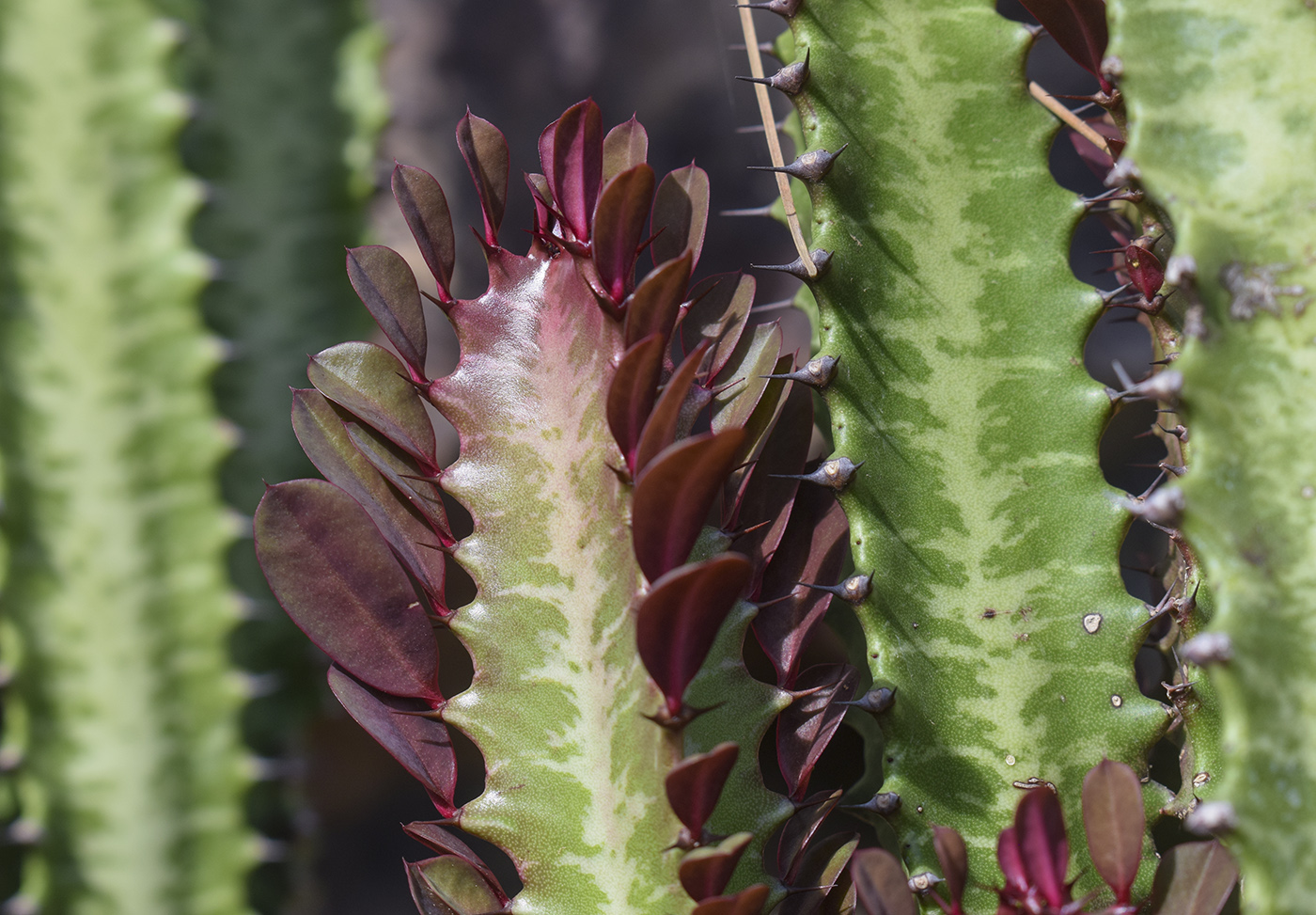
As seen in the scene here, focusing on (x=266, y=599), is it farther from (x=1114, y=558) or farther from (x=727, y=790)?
(x=1114, y=558)

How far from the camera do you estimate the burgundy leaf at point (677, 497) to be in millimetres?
383

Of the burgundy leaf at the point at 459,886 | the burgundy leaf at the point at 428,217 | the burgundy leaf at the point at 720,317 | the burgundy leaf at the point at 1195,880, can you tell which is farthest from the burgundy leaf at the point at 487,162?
the burgundy leaf at the point at 1195,880

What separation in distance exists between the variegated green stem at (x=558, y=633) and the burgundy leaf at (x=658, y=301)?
0.02 meters

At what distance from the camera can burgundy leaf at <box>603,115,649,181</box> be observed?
0.54m

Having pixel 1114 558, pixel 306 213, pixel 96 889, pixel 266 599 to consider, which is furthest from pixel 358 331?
pixel 1114 558

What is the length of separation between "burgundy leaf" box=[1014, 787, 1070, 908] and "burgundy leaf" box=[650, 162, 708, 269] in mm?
345

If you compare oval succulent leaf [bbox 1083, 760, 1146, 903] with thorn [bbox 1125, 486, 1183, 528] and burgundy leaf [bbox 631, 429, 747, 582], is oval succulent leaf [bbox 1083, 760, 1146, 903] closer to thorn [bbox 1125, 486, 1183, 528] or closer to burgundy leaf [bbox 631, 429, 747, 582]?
thorn [bbox 1125, 486, 1183, 528]

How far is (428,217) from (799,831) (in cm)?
→ 41

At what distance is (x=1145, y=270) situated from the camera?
54 centimetres

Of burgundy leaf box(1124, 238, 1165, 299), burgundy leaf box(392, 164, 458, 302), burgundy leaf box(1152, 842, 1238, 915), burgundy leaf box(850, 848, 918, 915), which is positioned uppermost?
burgundy leaf box(392, 164, 458, 302)

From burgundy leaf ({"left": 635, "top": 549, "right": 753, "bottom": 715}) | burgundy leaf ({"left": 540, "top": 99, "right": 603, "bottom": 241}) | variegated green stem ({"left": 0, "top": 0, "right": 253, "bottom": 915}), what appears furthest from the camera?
variegated green stem ({"left": 0, "top": 0, "right": 253, "bottom": 915})

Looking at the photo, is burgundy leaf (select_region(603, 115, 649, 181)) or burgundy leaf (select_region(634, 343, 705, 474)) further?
burgundy leaf (select_region(603, 115, 649, 181))

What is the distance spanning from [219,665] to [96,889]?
0.18m

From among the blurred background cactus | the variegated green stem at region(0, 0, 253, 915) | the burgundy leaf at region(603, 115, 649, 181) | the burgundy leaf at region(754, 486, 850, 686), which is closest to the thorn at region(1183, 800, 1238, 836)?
the blurred background cactus
